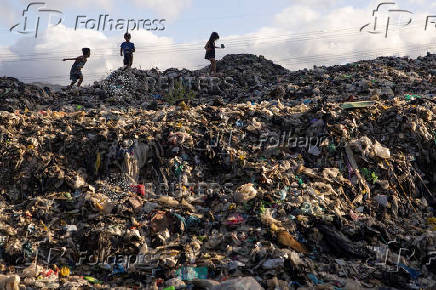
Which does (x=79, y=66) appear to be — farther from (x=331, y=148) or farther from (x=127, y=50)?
(x=331, y=148)

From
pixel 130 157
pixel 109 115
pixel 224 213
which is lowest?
pixel 224 213

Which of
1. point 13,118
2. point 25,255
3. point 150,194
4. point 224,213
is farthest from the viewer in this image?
point 13,118

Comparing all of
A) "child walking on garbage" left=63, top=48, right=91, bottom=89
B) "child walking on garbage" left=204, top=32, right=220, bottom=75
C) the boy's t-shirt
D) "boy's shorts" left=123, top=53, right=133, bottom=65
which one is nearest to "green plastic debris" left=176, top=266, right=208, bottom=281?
"child walking on garbage" left=63, top=48, right=91, bottom=89

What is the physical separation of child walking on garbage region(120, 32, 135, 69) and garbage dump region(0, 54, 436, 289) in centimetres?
424

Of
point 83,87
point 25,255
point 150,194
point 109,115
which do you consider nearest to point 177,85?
point 83,87

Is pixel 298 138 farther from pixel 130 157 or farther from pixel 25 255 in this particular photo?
pixel 25 255

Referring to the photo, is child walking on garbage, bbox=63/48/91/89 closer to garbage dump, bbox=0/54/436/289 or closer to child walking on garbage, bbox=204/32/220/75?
→ child walking on garbage, bbox=204/32/220/75

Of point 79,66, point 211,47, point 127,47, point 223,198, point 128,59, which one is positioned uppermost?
point 211,47

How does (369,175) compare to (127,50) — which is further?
(127,50)

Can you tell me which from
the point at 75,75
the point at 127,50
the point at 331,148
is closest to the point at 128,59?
the point at 127,50

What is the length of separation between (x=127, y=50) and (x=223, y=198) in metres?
7.27

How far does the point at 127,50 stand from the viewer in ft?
35.3

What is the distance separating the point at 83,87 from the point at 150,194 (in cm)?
735

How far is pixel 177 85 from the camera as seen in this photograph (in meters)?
11.1
